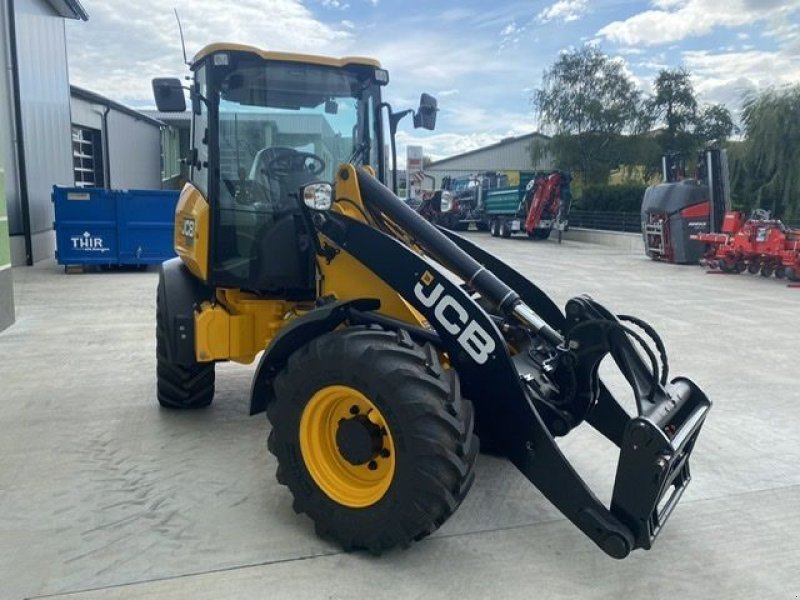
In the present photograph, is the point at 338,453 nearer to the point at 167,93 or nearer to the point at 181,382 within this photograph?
the point at 181,382

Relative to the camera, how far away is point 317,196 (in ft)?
11.6

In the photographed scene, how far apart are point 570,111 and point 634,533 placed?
29.6 meters

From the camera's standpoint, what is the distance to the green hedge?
2581 centimetres

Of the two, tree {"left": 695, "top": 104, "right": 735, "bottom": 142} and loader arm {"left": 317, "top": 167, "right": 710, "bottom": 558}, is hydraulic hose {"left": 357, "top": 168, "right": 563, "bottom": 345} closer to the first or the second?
loader arm {"left": 317, "top": 167, "right": 710, "bottom": 558}

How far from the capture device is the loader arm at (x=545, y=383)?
2855 millimetres

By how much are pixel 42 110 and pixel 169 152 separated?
15382mm

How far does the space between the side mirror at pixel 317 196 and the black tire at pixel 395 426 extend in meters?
0.70

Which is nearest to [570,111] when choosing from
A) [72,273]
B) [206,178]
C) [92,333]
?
[72,273]

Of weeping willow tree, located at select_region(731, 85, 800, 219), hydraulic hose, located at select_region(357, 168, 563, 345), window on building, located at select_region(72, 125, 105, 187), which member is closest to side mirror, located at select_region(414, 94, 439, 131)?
hydraulic hose, located at select_region(357, 168, 563, 345)

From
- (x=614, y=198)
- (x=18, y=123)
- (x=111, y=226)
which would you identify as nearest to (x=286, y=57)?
(x=111, y=226)

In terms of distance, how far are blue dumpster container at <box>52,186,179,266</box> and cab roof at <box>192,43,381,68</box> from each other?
895cm

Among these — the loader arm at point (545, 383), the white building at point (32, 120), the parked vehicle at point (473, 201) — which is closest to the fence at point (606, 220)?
the parked vehicle at point (473, 201)

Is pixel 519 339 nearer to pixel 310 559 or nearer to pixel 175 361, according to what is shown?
pixel 310 559

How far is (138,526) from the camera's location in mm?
3451
